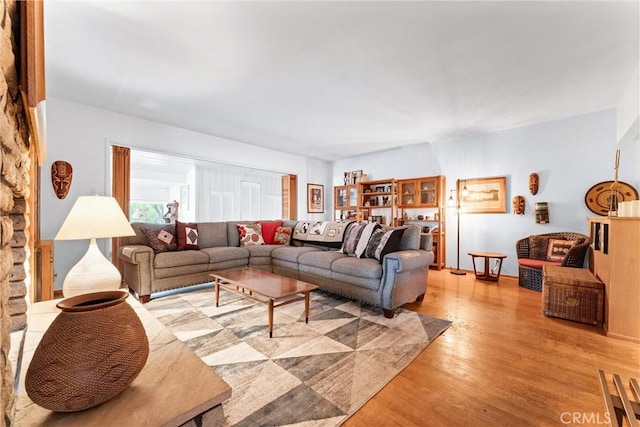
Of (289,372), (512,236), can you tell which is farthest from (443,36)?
(512,236)

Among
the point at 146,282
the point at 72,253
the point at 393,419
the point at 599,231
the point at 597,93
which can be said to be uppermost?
the point at 597,93

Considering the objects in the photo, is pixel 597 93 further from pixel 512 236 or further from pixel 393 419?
pixel 393 419

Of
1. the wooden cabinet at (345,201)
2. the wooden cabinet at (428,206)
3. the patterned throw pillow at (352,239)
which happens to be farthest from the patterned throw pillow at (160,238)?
the wooden cabinet at (428,206)

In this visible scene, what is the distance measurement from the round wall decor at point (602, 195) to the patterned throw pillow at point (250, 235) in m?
4.74

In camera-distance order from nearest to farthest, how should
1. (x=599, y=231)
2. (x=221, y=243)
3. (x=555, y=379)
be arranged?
1. (x=555, y=379)
2. (x=599, y=231)
3. (x=221, y=243)

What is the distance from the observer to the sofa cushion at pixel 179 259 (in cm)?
321

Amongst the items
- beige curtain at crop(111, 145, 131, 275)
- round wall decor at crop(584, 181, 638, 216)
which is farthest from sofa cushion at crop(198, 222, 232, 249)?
round wall decor at crop(584, 181, 638, 216)

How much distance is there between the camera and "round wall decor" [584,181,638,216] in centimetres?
343

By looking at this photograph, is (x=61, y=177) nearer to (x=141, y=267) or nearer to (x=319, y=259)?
(x=141, y=267)

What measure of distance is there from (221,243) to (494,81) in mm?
4125

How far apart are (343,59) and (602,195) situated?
3908 mm

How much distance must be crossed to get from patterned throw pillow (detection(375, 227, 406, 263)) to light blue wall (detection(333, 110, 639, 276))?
99.0 inches

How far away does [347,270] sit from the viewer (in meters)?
2.99

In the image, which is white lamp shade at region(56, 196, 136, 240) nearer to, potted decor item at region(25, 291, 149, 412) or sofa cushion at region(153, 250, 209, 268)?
sofa cushion at region(153, 250, 209, 268)
